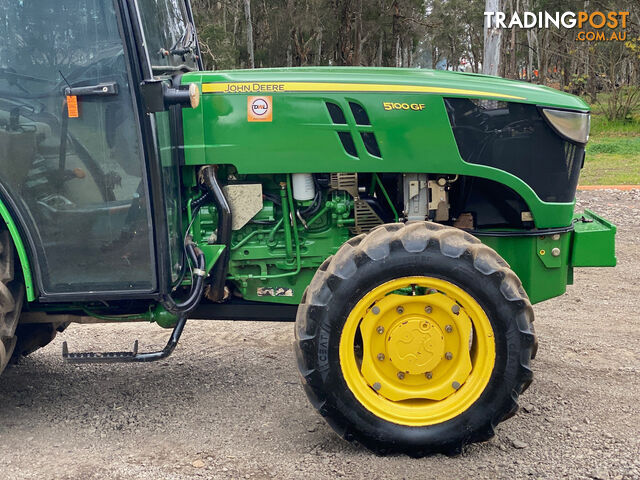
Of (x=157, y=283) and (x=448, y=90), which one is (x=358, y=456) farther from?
(x=448, y=90)

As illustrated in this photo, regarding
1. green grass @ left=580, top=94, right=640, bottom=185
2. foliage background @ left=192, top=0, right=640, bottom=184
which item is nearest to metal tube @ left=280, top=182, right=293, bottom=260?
green grass @ left=580, top=94, right=640, bottom=185

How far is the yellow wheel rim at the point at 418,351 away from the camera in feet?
11.5

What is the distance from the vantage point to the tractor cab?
11.2 feet

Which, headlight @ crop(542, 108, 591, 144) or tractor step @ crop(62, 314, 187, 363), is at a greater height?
headlight @ crop(542, 108, 591, 144)

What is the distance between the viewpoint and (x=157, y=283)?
3.68 m

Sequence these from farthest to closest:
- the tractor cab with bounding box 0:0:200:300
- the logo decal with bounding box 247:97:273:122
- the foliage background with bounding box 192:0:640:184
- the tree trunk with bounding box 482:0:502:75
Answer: the foliage background with bounding box 192:0:640:184 → the tree trunk with bounding box 482:0:502:75 → the logo decal with bounding box 247:97:273:122 → the tractor cab with bounding box 0:0:200:300

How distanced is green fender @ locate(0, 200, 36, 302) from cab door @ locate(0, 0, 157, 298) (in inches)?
2.0

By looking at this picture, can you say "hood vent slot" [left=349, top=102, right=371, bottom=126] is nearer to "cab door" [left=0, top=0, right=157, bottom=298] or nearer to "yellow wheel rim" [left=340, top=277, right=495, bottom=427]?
"yellow wheel rim" [left=340, top=277, right=495, bottom=427]

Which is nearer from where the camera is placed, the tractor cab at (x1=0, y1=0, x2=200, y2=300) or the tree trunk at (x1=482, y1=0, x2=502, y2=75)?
the tractor cab at (x1=0, y1=0, x2=200, y2=300)

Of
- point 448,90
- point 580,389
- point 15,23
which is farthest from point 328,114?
point 580,389

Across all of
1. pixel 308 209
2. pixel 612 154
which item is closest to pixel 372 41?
pixel 612 154

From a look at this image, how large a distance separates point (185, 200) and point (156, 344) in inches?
68.8

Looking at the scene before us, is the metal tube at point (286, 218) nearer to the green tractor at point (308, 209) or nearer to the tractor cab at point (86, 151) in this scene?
the green tractor at point (308, 209)

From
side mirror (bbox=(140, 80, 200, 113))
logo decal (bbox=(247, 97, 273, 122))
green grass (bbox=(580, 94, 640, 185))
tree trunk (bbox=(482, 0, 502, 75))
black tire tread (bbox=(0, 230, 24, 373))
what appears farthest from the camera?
tree trunk (bbox=(482, 0, 502, 75))
